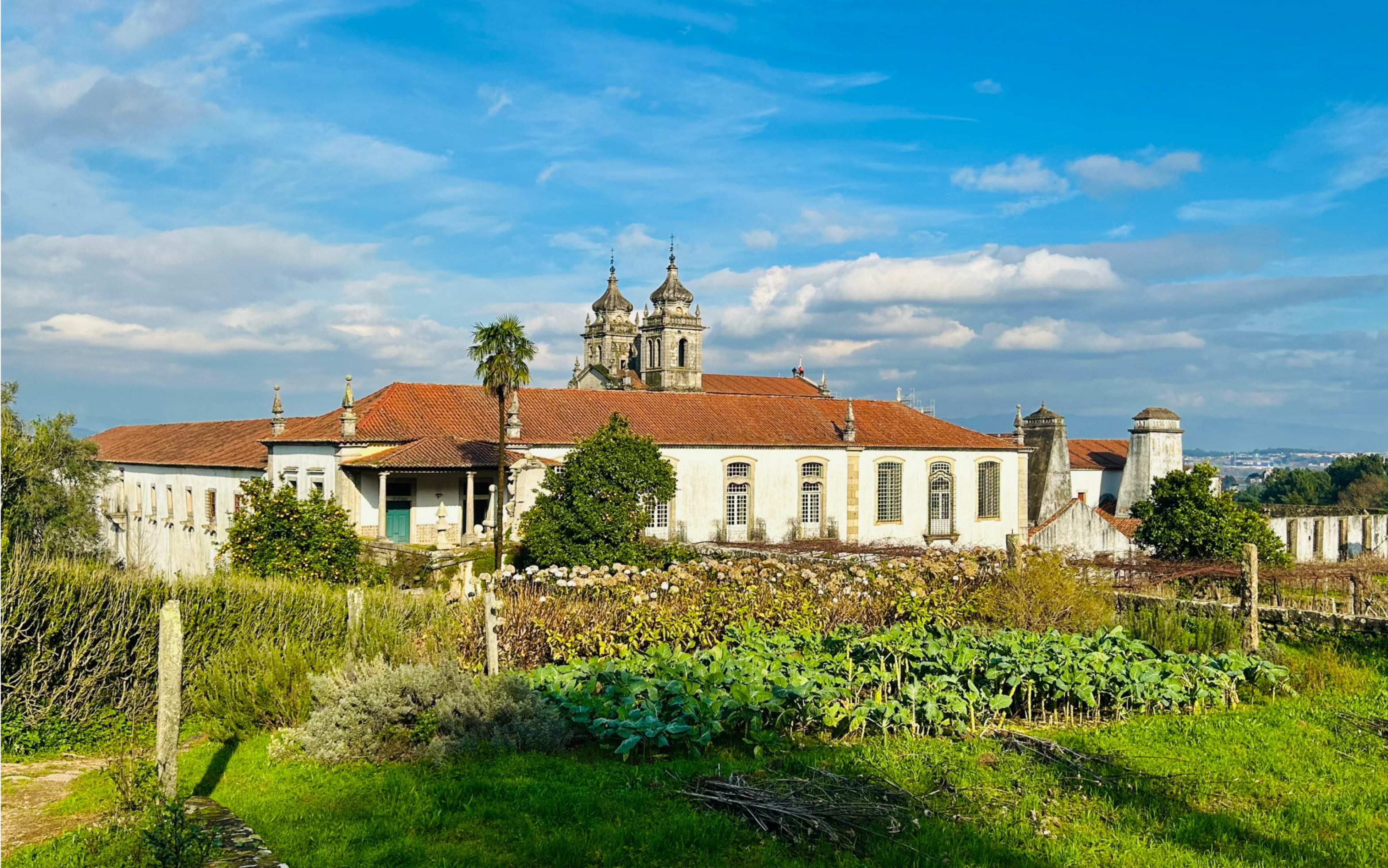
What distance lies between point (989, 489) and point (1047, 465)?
168 inches

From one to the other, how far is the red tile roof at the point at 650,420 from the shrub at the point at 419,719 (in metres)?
22.5

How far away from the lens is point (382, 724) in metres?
9.61

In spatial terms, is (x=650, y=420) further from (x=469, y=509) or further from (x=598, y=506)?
(x=598, y=506)

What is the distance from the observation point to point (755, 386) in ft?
221

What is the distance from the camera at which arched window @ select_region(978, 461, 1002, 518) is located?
1656 inches

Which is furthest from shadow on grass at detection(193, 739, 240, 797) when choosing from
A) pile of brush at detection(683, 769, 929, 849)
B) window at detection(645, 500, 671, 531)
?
window at detection(645, 500, 671, 531)

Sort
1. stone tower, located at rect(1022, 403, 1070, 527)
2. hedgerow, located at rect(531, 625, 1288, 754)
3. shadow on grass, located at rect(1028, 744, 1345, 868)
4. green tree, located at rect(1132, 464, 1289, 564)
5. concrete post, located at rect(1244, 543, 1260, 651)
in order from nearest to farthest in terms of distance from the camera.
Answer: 1. shadow on grass, located at rect(1028, 744, 1345, 868)
2. hedgerow, located at rect(531, 625, 1288, 754)
3. concrete post, located at rect(1244, 543, 1260, 651)
4. green tree, located at rect(1132, 464, 1289, 564)
5. stone tower, located at rect(1022, 403, 1070, 527)

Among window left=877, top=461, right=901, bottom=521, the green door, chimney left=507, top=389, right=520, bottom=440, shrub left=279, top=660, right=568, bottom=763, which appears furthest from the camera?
window left=877, top=461, right=901, bottom=521

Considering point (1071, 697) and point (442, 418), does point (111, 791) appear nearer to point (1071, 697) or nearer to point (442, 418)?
point (1071, 697)

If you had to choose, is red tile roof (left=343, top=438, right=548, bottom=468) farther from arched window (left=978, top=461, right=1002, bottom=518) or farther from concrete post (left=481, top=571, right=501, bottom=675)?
arched window (left=978, top=461, right=1002, bottom=518)

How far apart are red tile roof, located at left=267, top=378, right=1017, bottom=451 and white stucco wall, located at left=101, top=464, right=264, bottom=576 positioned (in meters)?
3.36

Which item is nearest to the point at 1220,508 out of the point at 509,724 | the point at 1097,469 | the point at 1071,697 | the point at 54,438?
the point at 1071,697

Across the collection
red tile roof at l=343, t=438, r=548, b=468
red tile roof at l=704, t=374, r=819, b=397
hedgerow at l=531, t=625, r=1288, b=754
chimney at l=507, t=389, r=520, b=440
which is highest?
red tile roof at l=704, t=374, r=819, b=397

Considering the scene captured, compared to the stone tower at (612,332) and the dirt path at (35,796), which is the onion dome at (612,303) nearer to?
the stone tower at (612,332)
